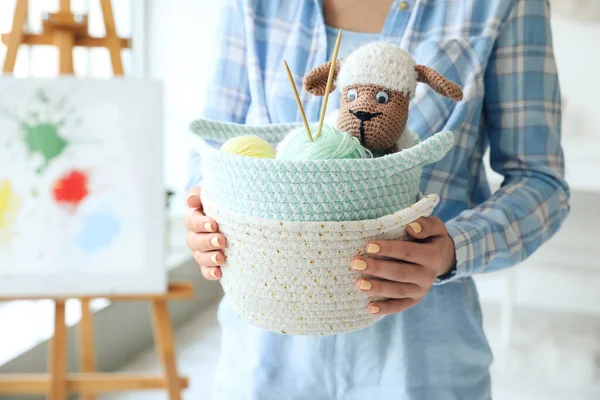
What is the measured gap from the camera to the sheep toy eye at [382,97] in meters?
0.63

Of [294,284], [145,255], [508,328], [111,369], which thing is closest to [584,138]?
[508,328]

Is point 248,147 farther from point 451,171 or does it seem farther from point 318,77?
point 451,171

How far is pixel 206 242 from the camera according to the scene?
2.03 feet

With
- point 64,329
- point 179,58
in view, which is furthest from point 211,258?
point 179,58

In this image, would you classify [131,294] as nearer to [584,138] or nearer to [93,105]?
[93,105]

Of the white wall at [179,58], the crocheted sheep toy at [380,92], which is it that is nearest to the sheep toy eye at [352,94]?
the crocheted sheep toy at [380,92]

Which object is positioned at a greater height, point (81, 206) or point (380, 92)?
point (380, 92)

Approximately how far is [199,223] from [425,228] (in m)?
0.22

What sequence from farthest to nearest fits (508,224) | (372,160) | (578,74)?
1. (578,74)
2. (508,224)
3. (372,160)

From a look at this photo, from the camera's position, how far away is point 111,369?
224 centimetres

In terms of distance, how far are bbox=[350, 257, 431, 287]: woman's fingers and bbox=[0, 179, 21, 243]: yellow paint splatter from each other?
0.73m

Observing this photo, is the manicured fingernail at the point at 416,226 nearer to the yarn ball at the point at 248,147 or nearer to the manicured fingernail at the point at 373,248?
the manicured fingernail at the point at 373,248

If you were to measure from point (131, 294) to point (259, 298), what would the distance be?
1.87 ft

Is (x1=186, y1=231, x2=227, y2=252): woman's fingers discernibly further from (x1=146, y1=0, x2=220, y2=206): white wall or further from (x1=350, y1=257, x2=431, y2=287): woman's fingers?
(x1=146, y1=0, x2=220, y2=206): white wall
